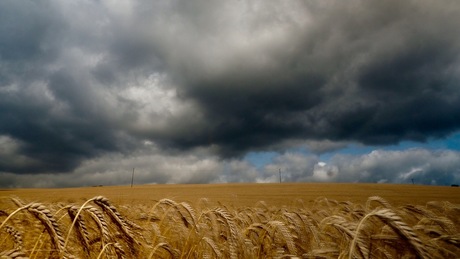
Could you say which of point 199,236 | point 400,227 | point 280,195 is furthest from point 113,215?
point 280,195

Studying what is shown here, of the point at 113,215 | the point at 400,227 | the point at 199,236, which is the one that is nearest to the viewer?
the point at 400,227

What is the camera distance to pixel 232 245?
10.3ft

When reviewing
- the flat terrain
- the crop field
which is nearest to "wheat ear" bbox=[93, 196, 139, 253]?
the crop field

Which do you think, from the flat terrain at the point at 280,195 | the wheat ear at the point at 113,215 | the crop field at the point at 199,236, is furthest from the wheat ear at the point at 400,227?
the flat terrain at the point at 280,195

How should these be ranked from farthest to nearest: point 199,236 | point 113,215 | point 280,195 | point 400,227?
point 280,195, point 199,236, point 113,215, point 400,227

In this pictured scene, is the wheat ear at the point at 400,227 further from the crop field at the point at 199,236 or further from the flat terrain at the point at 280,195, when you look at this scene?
→ the flat terrain at the point at 280,195

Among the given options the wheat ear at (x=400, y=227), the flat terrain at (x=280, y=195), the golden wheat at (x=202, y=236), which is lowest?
the flat terrain at (x=280, y=195)

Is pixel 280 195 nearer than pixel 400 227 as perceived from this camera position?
No

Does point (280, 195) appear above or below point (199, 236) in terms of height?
below

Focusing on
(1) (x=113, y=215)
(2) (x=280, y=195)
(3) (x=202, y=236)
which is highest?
(1) (x=113, y=215)

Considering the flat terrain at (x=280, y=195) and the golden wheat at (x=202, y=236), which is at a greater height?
the golden wheat at (x=202, y=236)

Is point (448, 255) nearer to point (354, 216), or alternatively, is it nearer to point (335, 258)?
point (335, 258)

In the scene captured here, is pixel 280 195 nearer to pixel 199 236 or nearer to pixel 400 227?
pixel 199 236

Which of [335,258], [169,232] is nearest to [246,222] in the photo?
[169,232]
